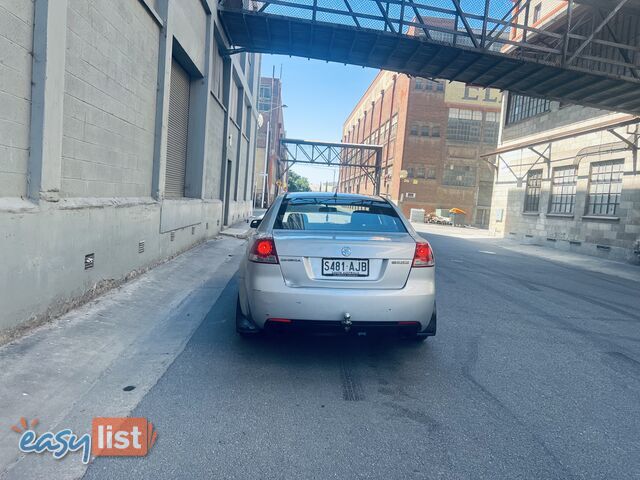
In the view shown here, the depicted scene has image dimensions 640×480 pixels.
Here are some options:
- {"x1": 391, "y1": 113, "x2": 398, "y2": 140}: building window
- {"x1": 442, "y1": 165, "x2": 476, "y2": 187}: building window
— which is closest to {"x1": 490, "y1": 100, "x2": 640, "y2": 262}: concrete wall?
{"x1": 442, "y1": 165, "x2": 476, "y2": 187}: building window

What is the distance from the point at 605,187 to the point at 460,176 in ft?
113

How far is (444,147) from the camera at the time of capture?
2024 inches

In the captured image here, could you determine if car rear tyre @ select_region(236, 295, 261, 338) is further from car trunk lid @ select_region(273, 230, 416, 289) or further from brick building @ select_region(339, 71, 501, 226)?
brick building @ select_region(339, 71, 501, 226)

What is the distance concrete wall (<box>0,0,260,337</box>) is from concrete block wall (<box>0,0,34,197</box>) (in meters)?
0.01

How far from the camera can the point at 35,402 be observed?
126 inches

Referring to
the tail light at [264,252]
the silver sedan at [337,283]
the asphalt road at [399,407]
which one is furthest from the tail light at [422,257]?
the tail light at [264,252]

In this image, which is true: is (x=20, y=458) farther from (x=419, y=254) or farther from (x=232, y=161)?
(x=232, y=161)

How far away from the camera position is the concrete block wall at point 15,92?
13.4 feet

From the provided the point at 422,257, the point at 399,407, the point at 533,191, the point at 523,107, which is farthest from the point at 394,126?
the point at 399,407

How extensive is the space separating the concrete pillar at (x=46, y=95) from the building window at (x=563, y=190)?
20.4 m

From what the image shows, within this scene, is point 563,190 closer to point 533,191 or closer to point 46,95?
point 533,191

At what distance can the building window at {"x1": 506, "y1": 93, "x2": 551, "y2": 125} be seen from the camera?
76.2 feet

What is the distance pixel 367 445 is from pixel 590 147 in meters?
19.9

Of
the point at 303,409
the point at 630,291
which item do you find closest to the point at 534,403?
the point at 303,409
